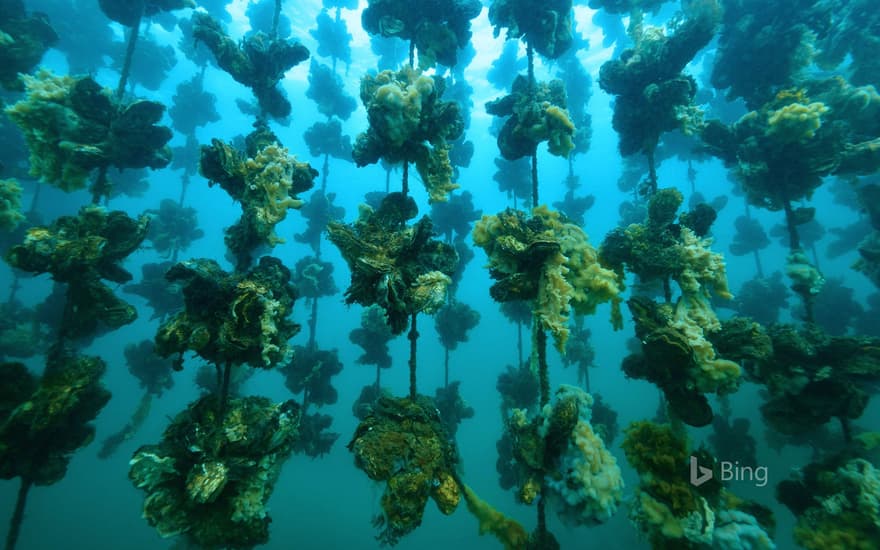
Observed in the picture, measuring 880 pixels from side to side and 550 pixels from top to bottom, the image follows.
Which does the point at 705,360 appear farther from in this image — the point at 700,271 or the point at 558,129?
the point at 558,129

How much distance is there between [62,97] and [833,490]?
14.1 m

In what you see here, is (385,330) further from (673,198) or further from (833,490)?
(833,490)

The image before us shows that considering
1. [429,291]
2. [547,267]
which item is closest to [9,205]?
[429,291]

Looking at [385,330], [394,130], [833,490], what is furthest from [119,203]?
[833,490]

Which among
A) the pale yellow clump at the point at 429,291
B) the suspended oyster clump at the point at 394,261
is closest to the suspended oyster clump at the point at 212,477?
the suspended oyster clump at the point at 394,261

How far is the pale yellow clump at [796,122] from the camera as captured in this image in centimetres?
666

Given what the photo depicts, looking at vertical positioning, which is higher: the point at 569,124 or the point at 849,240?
the point at 849,240

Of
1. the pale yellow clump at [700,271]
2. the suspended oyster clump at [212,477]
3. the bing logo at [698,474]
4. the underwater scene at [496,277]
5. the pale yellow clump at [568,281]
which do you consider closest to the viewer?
the suspended oyster clump at [212,477]

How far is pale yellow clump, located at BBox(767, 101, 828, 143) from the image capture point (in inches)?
262

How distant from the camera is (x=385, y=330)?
13.8m

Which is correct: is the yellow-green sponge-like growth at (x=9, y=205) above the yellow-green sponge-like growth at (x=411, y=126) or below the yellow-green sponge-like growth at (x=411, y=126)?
below

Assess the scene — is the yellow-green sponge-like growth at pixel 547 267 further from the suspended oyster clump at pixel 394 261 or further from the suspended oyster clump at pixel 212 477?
the suspended oyster clump at pixel 212 477

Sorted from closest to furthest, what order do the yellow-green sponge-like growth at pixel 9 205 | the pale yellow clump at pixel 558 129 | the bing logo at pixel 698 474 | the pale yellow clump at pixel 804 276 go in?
the bing logo at pixel 698 474 < the pale yellow clump at pixel 558 129 < the pale yellow clump at pixel 804 276 < the yellow-green sponge-like growth at pixel 9 205

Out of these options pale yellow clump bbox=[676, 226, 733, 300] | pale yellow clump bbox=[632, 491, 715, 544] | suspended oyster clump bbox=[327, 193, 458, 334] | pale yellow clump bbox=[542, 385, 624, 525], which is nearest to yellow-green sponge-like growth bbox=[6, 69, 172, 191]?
suspended oyster clump bbox=[327, 193, 458, 334]
